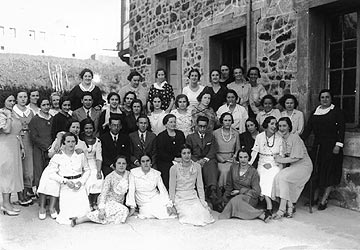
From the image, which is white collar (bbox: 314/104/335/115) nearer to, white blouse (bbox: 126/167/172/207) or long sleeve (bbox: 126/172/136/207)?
white blouse (bbox: 126/167/172/207)

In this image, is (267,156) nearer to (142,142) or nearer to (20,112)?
(142,142)

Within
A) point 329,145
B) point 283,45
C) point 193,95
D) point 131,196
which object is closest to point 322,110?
point 329,145

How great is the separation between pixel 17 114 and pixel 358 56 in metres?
4.22

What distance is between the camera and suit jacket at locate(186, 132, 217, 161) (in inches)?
204

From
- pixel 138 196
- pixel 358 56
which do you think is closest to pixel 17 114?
pixel 138 196

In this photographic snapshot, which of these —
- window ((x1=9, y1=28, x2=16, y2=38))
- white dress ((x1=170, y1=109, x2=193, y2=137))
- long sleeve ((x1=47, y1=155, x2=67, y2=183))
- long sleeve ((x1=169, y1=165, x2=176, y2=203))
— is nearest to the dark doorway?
white dress ((x1=170, y1=109, x2=193, y2=137))

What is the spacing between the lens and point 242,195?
15.4 feet

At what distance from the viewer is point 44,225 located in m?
4.26

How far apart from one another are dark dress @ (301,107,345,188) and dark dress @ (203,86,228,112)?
4.37ft

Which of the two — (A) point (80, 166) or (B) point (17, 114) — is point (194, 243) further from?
(B) point (17, 114)

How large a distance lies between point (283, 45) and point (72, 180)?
11.1 ft

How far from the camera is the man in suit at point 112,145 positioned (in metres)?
5.06

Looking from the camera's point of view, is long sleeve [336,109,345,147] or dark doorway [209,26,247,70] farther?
dark doorway [209,26,247,70]

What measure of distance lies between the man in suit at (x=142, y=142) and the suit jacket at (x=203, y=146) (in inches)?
19.9
